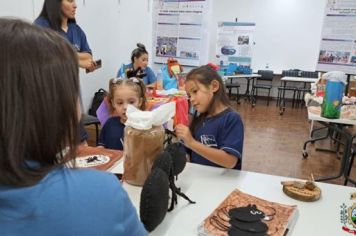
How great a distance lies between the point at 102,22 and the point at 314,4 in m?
4.96

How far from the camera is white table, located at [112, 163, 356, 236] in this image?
33.3 inches

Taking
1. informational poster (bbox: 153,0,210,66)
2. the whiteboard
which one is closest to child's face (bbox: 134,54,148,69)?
informational poster (bbox: 153,0,210,66)

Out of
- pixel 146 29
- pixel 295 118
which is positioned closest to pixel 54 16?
pixel 146 29

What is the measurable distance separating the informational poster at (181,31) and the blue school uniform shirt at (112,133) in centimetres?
483

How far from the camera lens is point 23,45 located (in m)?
0.41

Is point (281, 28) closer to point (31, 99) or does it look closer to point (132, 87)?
point (132, 87)

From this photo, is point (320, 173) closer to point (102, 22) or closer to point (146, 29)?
→ point (102, 22)

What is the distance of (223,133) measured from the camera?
1353 mm

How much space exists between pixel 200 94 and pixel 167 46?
5.16 meters

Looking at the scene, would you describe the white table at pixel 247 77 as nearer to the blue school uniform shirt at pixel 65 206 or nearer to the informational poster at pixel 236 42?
the informational poster at pixel 236 42

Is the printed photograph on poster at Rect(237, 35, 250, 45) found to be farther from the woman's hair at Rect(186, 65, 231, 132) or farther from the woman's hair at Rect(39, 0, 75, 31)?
the woman's hair at Rect(186, 65, 231, 132)

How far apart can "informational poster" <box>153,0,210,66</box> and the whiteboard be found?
1.50 m

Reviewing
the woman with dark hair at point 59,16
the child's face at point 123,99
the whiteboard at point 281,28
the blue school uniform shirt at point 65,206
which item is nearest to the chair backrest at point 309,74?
the whiteboard at point 281,28

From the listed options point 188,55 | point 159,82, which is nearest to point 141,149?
point 159,82
